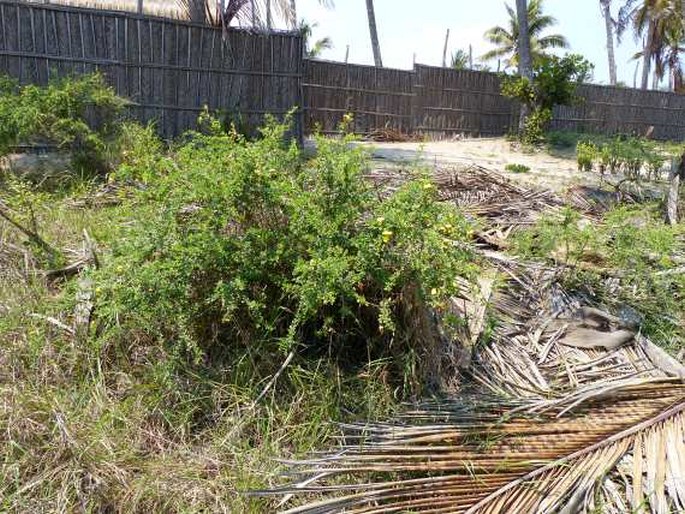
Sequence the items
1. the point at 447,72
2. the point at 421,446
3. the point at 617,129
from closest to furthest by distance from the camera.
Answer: the point at 421,446
the point at 447,72
the point at 617,129

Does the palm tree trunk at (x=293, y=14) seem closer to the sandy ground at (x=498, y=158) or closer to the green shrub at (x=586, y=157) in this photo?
the sandy ground at (x=498, y=158)

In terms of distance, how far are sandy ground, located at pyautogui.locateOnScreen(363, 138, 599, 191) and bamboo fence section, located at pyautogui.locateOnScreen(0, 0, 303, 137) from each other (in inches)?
82.5

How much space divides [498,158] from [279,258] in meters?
9.19

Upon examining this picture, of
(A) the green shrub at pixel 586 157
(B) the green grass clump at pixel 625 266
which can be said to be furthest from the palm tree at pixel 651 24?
(B) the green grass clump at pixel 625 266

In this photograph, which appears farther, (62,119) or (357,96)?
(357,96)

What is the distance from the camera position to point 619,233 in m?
3.92

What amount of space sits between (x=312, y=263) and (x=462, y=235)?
A: 0.82 metres

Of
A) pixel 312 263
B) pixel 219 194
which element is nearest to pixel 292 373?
pixel 312 263

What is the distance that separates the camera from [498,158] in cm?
1137

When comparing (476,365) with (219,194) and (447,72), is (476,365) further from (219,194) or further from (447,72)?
(447,72)

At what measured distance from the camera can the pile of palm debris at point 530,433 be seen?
2.19 meters

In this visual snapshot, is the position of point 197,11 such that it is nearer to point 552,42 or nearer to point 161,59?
point 161,59

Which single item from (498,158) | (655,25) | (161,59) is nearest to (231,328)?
(161,59)

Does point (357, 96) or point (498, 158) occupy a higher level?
point (357, 96)
